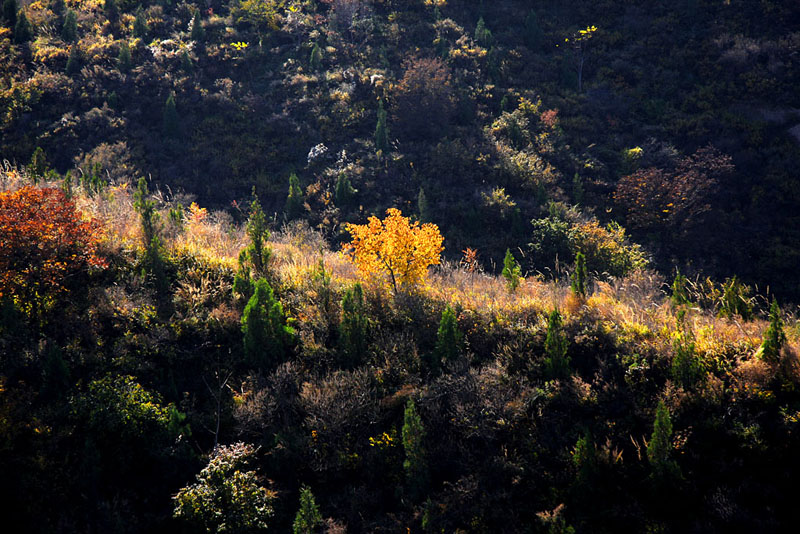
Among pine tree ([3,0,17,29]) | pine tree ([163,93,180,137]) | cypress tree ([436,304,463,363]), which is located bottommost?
cypress tree ([436,304,463,363])

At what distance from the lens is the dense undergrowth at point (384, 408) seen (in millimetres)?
8711

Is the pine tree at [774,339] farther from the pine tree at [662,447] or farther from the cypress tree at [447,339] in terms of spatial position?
the cypress tree at [447,339]

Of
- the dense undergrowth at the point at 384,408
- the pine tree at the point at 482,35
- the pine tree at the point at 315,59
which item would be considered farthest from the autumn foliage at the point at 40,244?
the pine tree at the point at 482,35

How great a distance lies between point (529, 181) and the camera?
22516 mm

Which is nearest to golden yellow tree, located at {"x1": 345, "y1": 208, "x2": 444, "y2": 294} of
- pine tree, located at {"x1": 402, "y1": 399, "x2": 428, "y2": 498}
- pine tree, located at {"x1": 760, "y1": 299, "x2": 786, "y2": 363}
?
pine tree, located at {"x1": 402, "y1": 399, "x2": 428, "y2": 498}

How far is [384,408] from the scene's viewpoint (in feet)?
35.4

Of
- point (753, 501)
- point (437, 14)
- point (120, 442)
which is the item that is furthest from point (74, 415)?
point (437, 14)

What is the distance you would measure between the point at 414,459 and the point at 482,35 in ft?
93.2

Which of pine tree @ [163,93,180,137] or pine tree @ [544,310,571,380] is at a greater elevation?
pine tree @ [163,93,180,137]

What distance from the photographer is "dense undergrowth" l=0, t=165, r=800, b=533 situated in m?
8.71

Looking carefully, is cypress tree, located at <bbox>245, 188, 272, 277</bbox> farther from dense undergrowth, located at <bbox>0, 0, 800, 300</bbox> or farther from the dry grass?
dense undergrowth, located at <bbox>0, 0, 800, 300</bbox>

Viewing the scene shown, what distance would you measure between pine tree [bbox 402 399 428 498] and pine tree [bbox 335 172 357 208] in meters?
13.9

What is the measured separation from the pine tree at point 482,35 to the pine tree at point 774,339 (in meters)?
26.0

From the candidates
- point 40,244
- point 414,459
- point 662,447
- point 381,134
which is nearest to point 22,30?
point 381,134
